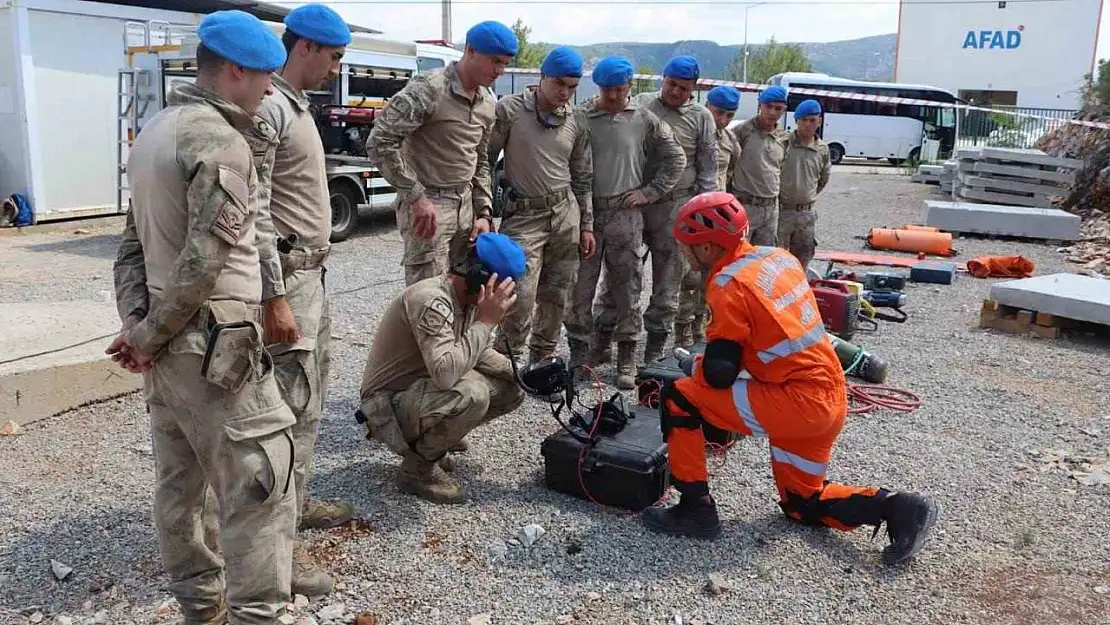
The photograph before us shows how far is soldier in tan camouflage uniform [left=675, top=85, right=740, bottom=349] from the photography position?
644cm

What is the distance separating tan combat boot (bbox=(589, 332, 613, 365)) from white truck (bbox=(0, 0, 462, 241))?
5.62 meters

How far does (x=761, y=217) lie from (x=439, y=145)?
3.34 meters

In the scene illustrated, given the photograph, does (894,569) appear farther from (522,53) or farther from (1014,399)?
(522,53)

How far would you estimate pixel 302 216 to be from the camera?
3.13 metres

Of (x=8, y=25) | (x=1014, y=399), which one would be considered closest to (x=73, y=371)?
(x=1014, y=399)

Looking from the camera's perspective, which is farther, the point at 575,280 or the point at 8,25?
the point at 8,25

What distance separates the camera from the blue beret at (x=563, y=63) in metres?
4.81

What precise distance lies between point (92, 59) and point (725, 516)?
1136 cm

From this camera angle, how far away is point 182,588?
2691 millimetres

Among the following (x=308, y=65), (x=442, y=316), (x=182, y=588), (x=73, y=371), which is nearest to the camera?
(x=182, y=588)

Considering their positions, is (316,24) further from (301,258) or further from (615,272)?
(615,272)

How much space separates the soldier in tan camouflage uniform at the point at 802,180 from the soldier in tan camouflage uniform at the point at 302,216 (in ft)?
16.7

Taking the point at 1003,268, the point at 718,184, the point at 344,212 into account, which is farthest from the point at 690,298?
the point at 344,212

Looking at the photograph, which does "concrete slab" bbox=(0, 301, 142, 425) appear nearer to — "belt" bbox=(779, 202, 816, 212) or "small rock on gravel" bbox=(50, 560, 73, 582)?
"small rock on gravel" bbox=(50, 560, 73, 582)
